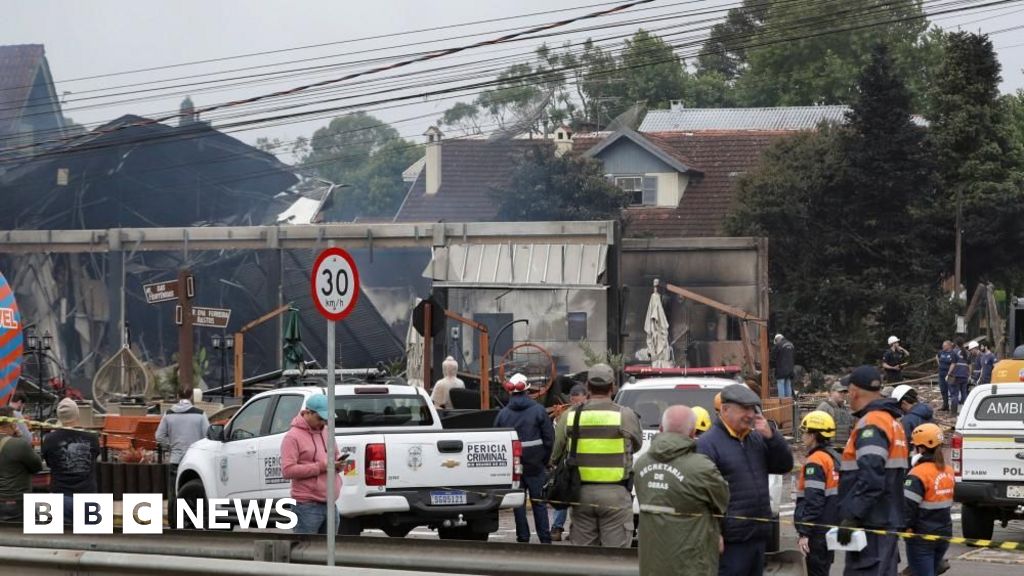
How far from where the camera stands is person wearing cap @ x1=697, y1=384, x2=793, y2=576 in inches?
376

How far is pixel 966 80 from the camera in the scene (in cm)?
4816

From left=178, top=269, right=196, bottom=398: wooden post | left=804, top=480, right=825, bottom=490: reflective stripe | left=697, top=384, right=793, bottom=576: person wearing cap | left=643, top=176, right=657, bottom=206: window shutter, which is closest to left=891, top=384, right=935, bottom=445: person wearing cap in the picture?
left=804, top=480, right=825, bottom=490: reflective stripe

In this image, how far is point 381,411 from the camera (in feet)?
55.1

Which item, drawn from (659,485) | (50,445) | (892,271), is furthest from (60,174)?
(659,485)

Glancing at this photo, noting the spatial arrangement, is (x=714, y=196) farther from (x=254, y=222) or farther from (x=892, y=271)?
(x=254, y=222)

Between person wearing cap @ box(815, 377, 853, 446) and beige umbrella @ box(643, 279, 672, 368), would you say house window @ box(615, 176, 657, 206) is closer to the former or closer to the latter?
beige umbrella @ box(643, 279, 672, 368)

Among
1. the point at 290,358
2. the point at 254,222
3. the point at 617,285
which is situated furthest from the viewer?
the point at 254,222

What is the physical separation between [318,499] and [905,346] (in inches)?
1296

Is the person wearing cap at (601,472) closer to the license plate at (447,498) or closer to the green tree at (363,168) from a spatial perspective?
the license plate at (447,498)

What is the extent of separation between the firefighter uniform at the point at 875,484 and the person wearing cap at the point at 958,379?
22.9m

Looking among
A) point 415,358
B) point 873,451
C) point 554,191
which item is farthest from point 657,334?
point 873,451

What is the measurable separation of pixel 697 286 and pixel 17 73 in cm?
4519

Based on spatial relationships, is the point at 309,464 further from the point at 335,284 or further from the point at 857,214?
the point at 857,214

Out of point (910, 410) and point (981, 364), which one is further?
point (981, 364)
